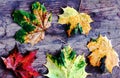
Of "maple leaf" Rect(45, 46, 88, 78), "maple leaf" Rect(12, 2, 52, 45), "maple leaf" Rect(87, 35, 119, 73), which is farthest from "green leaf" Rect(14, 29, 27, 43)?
"maple leaf" Rect(87, 35, 119, 73)

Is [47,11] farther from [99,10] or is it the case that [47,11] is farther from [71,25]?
[99,10]

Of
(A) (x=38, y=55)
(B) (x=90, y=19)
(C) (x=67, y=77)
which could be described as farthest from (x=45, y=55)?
(B) (x=90, y=19)

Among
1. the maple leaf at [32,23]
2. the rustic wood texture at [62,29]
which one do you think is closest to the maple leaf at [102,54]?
the rustic wood texture at [62,29]

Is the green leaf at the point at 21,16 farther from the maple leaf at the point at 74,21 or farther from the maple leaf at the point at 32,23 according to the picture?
the maple leaf at the point at 74,21

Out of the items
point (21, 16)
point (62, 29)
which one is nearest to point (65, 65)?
point (62, 29)

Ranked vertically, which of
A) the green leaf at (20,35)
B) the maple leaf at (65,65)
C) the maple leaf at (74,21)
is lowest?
the maple leaf at (65,65)

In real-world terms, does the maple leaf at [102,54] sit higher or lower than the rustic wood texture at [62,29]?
lower

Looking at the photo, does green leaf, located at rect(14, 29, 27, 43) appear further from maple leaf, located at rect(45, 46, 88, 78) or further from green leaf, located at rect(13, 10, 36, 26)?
maple leaf, located at rect(45, 46, 88, 78)
